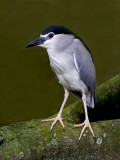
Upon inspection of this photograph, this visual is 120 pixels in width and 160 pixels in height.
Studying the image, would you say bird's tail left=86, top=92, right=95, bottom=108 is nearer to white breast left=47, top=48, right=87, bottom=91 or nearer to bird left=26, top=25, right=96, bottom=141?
bird left=26, top=25, right=96, bottom=141

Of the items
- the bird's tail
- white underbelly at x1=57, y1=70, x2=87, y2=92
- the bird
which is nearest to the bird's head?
the bird

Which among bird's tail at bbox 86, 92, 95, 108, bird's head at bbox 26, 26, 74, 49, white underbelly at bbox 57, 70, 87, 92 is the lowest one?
bird's tail at bbox 86, 92, 95, 108

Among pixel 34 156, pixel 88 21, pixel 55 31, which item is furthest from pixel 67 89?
pixel 88 21

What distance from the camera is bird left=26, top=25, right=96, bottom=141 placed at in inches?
97.7

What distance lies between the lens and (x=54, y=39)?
2.50 m

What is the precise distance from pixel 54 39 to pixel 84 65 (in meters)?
0.37

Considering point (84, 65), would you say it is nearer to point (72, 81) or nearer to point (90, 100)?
point (72, 81)

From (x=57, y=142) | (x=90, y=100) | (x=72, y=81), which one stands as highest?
(x=72, y=81)

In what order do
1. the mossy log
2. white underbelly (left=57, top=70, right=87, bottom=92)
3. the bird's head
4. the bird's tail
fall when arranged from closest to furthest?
the mossy log, the bird's head, white underbelly (left=57, top=70, right=87, bottom=92), the bird's tail

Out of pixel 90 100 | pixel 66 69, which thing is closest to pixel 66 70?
pixel 66 69

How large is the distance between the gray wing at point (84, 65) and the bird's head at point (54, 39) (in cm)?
10

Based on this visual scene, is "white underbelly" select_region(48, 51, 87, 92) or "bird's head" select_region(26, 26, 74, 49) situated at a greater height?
"bird's head" select_region(26, 26, 74, 49)

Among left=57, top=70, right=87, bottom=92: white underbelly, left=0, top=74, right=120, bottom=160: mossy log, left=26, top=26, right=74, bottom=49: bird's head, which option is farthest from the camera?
left=57, top=70, right=87, bottom=92: white underbelly

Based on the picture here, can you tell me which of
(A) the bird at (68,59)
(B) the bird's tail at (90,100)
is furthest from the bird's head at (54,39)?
(B) the bird's tail at (90,100)
